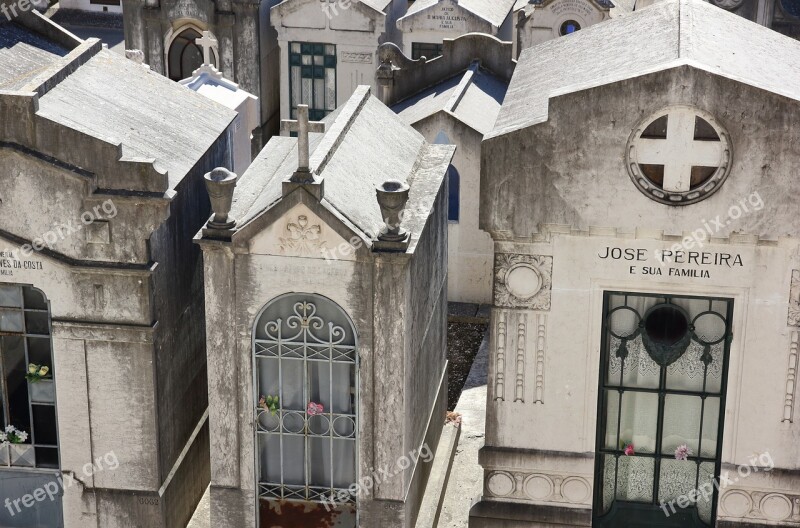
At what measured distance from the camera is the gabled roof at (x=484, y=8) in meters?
30.4

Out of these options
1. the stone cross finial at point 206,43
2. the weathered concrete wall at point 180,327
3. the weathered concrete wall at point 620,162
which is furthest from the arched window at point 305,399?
the stone cross finial at point 206,43

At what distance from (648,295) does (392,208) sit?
9.58 ft

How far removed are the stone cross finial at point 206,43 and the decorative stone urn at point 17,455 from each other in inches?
576

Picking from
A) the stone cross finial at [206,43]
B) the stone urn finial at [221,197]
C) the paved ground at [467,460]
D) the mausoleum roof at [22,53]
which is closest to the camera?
the stone urn finial at [221,197]

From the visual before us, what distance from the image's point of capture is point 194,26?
97.7ft

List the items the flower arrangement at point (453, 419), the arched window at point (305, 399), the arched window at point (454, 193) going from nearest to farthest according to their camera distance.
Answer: the arched window at point (305, 399)
the flower arrangement at point (453, 419)
the arched window at point (454, 193)

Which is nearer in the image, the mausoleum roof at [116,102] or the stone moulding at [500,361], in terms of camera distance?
the stone moulding at [500,361]

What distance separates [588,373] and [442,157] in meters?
4.00

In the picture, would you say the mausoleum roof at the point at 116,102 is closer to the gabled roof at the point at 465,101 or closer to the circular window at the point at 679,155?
the circular window at the point at 679,155

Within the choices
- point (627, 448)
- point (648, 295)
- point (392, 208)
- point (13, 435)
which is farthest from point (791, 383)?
point (13, 435)

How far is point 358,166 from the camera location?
14.4m

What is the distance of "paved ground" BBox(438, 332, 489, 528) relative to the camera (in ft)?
51.4

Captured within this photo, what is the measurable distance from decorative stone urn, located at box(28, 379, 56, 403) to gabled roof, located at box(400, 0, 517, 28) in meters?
17.5

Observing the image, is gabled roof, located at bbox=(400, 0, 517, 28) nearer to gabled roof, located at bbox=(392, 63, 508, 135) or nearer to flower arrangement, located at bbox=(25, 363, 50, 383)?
gabled roof, located at bbox=(392, 63, 508, 135)
